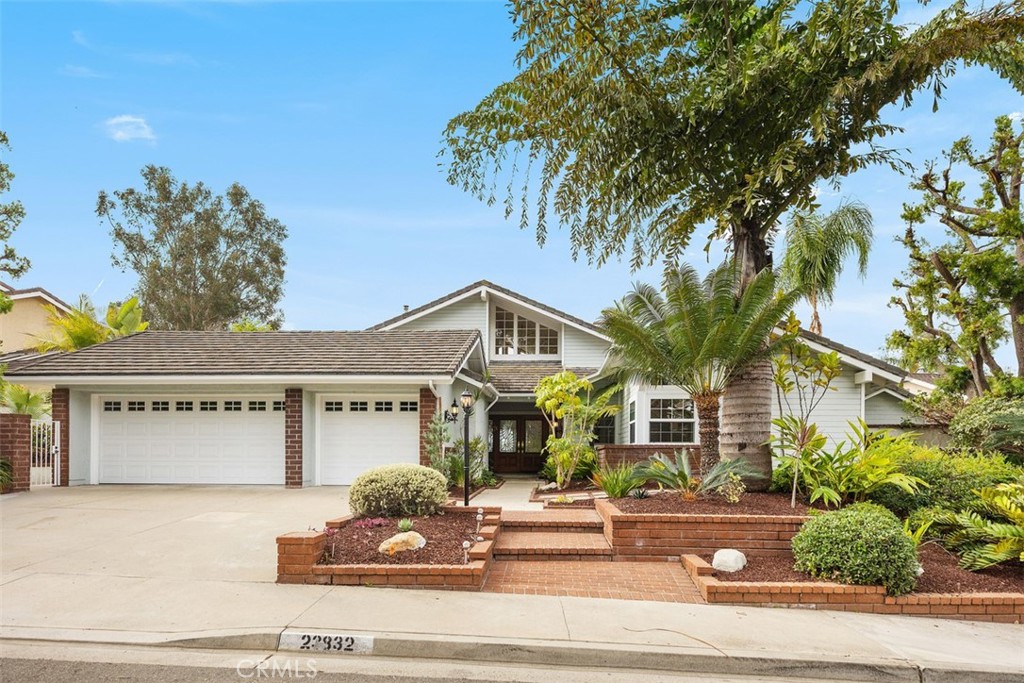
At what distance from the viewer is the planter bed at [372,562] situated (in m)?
6.30

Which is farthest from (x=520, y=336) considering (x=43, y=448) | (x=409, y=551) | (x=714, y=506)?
(x=409, y=551)

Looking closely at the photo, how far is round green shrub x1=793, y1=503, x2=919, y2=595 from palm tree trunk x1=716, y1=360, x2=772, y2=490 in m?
2.38

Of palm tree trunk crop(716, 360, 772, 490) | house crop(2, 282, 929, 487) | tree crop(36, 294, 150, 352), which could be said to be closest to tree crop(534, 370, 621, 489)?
house crop(2, 282, 929, 487)

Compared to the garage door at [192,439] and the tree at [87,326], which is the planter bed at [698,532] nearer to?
the garage door at [192,439]

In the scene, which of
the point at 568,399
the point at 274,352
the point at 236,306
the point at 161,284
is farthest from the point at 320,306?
the point at 568,399

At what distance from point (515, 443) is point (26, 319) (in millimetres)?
22780

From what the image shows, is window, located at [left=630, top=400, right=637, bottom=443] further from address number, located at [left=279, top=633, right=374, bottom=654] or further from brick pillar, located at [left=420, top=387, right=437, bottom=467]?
address number, located at [left=279, top=633, right=374, bottom=654]

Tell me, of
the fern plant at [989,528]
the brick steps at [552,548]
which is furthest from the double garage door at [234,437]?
the fern plant at [989,528]

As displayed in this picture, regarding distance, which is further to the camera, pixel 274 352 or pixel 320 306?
pixel 320 306

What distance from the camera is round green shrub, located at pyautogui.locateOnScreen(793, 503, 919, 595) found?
6375 millimetres

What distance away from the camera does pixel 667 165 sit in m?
10.4

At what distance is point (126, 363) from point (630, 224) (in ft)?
38.4

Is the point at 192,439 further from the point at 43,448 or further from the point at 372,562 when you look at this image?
the point at 372,562

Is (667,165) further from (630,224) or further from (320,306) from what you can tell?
(320,306)
